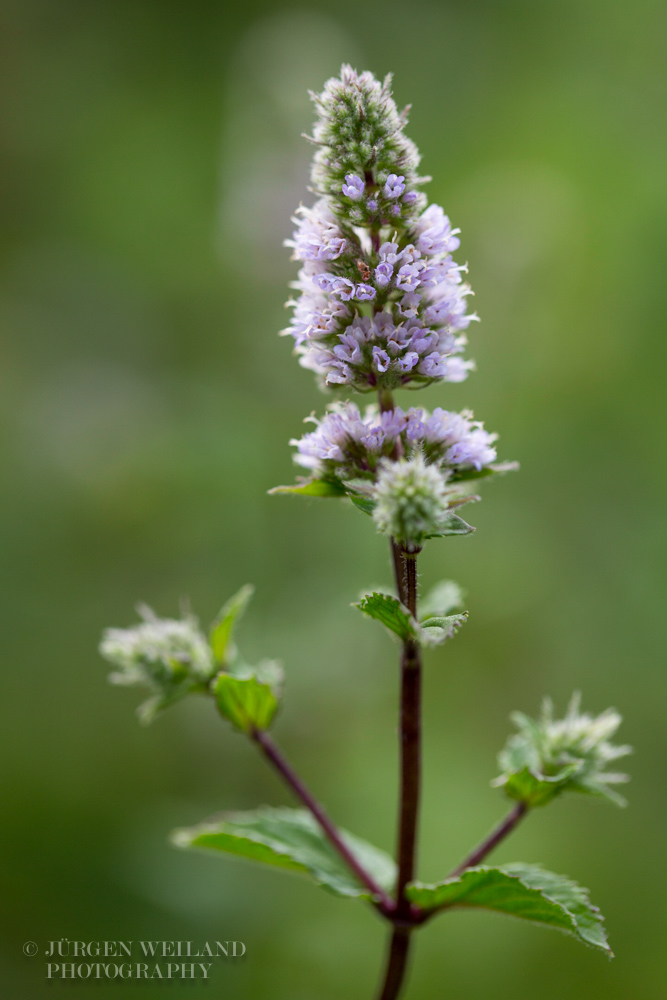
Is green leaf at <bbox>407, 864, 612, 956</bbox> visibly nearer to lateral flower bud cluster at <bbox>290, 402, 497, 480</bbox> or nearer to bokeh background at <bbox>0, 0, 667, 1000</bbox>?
lateral flower bud cluster at <bbox>290, 402, 497, 480</bbox>

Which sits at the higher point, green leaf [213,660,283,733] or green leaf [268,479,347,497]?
green leaf [268,479,347,497]

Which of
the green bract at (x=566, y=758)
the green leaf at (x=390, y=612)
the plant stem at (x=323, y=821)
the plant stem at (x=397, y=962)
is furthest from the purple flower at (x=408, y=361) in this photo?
the plant stem at (x=397, y=962)

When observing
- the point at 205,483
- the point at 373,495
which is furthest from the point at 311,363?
the point at 205,483

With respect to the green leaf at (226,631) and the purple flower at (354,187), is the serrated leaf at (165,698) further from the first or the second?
the purple flower at (354,187)

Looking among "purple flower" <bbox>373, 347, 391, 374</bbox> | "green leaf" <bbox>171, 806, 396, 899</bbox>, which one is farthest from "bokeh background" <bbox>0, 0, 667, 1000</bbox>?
"purple flower" <bbox>373, 347, 391, 374</bbox>

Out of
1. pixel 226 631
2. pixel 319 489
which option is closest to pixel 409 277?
pixel 319 489

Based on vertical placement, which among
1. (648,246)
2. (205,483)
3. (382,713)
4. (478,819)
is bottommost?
(478,819)

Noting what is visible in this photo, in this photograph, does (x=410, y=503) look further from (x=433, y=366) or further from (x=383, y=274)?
(x=383, y=274)

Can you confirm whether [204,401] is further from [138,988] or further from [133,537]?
[138,988]
